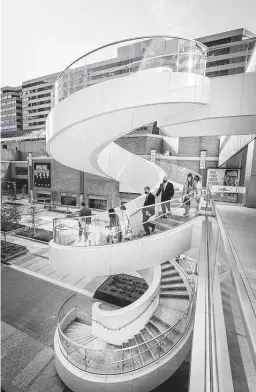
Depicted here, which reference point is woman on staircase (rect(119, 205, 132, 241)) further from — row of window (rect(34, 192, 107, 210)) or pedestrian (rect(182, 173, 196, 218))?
row of window (rect(34, 192, 107, 210))

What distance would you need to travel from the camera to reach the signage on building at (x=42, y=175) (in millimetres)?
24797

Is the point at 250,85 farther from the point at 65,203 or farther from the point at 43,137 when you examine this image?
the point at 43,137

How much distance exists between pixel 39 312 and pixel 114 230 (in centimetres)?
477

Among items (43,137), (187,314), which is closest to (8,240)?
(187,314)

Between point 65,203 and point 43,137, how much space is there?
11.1 metres

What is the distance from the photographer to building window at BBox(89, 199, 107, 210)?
21125 millimetres

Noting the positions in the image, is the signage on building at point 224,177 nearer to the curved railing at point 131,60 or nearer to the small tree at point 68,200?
the curved railing at point 131,60

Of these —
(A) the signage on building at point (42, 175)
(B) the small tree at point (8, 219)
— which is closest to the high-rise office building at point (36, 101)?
(A) the signage on building at point (42, 175)

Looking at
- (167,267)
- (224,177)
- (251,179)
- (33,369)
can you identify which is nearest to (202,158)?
(224,177)

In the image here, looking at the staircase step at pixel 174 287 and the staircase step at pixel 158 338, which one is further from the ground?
the staircase step at pixel 174 287

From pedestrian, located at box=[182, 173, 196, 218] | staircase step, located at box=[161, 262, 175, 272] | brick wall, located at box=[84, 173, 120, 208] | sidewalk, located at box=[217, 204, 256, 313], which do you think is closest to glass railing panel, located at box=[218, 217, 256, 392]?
sidewalk, located at box=[217, 204, 256, 313]

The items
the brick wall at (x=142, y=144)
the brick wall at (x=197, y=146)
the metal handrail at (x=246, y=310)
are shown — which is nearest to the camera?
the metal handrail at (x=246, y=310)

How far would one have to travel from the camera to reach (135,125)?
18.9ft

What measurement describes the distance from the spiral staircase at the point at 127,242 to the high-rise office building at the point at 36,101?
6753cm
